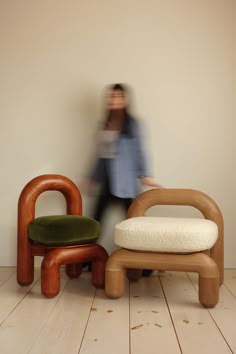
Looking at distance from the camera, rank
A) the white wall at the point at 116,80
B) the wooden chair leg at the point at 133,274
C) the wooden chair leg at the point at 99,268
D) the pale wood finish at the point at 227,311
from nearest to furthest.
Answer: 1. the pale wood finish at the point at 227,311
2. the wooden chair leg at the point at 99,268
3. the wooden chair leg at the point at 133,274
4. the white wall at the point at 116,80

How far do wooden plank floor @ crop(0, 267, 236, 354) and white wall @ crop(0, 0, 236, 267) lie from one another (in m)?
0.72

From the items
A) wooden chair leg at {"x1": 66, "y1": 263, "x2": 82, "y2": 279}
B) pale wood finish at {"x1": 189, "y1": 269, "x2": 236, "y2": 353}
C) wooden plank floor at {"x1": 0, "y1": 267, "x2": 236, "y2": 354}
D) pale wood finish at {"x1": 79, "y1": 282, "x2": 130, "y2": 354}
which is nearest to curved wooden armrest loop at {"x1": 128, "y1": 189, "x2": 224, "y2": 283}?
pale wood finish at {"x1": 189, "y1": 269, "x2": 236, "y2": 353}

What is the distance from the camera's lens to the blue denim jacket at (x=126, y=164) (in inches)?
99.4

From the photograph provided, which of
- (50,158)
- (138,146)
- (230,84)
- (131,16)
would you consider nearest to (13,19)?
(131,16)

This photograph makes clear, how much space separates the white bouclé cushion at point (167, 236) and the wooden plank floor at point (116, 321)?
10.9 inches

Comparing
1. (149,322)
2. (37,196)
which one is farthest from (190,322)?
(37,196)

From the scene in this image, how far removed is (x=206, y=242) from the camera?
75.0 inches

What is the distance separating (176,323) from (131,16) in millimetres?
2088

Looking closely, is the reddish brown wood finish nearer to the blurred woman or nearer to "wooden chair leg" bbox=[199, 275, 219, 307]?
the blurred woman

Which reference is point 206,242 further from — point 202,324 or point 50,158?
point 50,158

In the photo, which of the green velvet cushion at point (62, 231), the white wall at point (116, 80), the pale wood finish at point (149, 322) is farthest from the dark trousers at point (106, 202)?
the pale wood finish at point (149, 322)

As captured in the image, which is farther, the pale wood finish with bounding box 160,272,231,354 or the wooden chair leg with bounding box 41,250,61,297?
the wooden chair leg with bounding box 41,250,61,297

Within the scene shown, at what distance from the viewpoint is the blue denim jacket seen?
8.29ft

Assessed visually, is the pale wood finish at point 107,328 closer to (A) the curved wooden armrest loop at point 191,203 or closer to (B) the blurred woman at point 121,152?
(A) the curved wooden armrest loop at point 191,203
